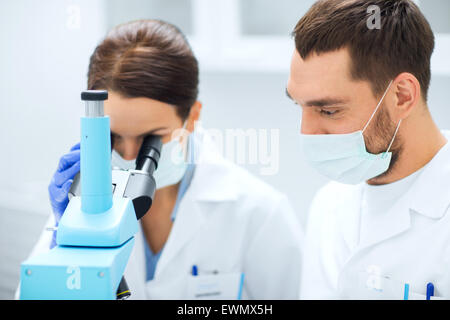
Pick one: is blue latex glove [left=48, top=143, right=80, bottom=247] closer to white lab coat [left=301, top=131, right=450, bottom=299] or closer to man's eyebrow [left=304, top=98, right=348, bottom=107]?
man's eyebrow [left=304, top=98, right=348, bottom=107]

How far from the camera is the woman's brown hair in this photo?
3.51 ft

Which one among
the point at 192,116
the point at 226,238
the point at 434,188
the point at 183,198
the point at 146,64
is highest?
the point at 146,64

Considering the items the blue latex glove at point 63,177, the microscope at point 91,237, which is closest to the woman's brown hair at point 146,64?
the blue latex glove at point 63,177

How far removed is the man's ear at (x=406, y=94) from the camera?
927 millimetres

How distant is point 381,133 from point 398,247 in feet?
0.79

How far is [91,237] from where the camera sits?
59 centimetres

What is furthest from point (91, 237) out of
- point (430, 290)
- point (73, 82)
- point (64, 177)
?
point (73, 82)

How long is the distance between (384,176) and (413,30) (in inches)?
12.6

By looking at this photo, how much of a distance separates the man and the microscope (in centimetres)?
48

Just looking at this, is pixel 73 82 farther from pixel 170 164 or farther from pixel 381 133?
Answer: pixel 381 133

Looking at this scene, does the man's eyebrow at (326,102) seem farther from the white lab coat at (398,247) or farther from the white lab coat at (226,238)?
the white lab coat at (226,238)

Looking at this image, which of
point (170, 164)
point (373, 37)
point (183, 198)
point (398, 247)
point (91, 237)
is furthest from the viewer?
point (183, 198)

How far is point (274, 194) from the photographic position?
1382mm
